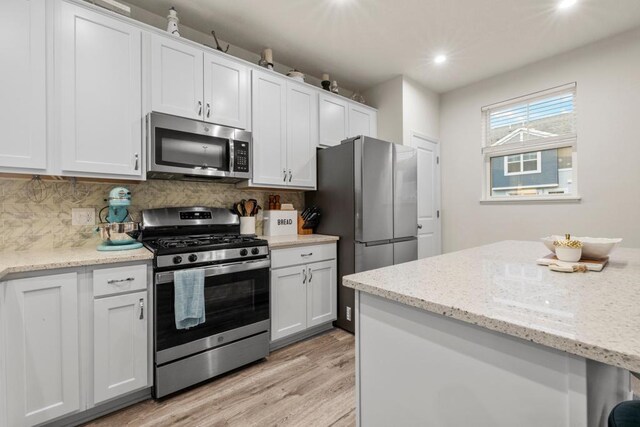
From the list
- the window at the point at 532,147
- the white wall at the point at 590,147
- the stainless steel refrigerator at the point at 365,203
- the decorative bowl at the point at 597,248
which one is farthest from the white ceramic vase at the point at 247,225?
the window at the point at 532,147

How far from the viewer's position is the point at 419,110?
12.3 ft

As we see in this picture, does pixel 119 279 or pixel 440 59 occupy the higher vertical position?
pixel 440 59

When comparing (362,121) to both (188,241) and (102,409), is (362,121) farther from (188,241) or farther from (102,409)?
(102,409)

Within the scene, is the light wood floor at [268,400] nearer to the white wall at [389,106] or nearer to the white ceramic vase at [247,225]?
the white ceramic vase at [247,225]

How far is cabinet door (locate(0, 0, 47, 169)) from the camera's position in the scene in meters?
1.59

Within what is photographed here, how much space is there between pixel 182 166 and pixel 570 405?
2.35 m

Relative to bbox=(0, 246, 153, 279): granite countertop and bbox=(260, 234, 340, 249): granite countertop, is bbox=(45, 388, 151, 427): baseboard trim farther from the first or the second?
bbox=(260, 234, 340, 249): granite countertop

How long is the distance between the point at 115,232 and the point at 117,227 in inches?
1.5

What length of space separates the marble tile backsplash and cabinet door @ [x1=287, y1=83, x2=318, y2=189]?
1.10 m

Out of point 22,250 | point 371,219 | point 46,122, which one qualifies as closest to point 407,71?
point 371,219

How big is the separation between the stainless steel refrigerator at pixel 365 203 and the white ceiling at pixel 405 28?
1.00m

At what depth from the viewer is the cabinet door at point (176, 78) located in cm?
208

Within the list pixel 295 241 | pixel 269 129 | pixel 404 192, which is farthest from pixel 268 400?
pixel 404 192

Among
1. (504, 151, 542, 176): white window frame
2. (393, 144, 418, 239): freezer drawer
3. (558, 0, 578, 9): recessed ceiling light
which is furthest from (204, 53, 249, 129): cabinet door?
(504, 151, 542, 176): white window frame
